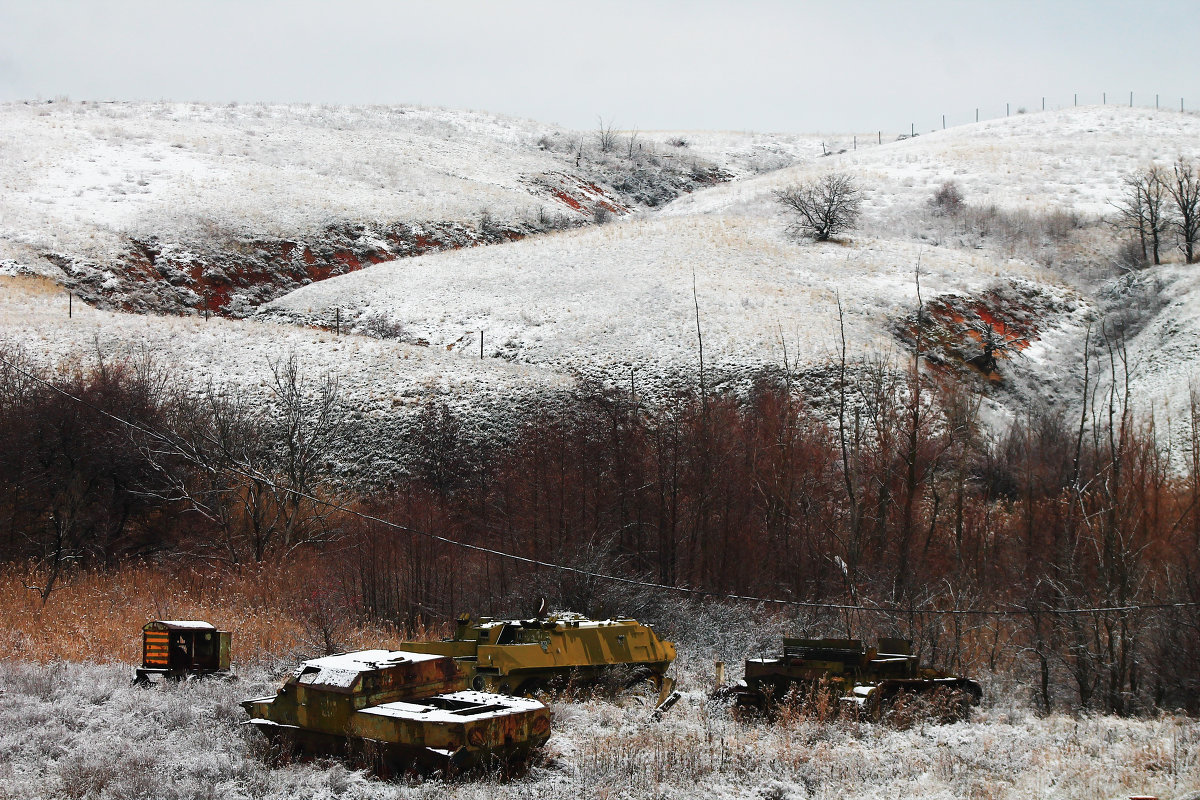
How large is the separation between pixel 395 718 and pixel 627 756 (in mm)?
2705

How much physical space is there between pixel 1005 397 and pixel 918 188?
31230mm

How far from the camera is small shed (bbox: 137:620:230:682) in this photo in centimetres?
1427

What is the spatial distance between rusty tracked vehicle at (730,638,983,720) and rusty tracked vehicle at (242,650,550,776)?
5.09m

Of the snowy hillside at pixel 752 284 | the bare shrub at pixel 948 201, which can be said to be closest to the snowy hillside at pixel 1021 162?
the snowy hillside at pixel 752 284

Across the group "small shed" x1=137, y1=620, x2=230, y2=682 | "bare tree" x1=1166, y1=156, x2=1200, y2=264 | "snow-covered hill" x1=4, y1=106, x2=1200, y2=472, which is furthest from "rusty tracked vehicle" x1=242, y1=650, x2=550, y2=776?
"bare tree" x1=1166, y1=156, x2=1200, y2=264

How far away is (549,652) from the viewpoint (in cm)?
1526

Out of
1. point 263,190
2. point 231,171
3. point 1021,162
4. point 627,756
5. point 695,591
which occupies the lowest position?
point 695,591

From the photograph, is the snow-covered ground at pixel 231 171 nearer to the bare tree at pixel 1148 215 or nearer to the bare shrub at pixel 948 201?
the bare shrub at pixel 948 201

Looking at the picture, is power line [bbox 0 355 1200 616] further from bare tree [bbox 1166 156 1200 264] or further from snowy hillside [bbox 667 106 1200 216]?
snowy hillside [bbox 667 106 1200 216]

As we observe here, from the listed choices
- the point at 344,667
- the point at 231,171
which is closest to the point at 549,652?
the point at 344,667

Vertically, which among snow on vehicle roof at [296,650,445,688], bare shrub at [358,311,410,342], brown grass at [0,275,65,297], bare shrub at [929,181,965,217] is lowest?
snow on vehicle roof at [296,650,445,688]

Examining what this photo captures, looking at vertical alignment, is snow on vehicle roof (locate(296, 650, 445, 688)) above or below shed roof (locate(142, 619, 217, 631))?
above

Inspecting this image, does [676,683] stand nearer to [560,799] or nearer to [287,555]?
[560,799]

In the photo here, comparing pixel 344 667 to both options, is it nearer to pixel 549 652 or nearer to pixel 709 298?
pixel 549 652
